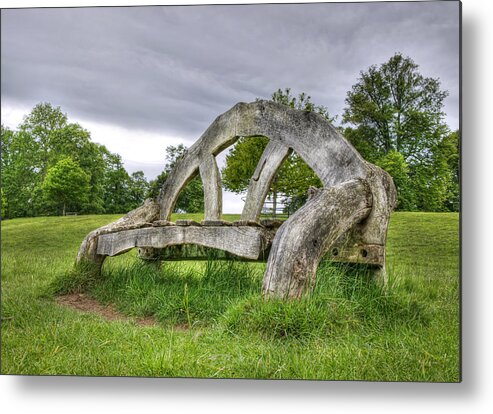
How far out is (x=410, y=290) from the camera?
10.3 ft

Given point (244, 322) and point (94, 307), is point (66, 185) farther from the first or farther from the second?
point (244, 322)

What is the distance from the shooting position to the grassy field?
2430mm

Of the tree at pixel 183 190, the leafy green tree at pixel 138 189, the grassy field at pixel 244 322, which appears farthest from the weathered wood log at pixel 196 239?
the tree at pixel 183 190

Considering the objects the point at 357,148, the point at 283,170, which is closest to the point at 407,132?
the point at 357,148

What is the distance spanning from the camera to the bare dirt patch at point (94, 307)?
3.41m

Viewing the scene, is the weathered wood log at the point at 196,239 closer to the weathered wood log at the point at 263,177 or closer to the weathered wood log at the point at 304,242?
the weathered wood log at the point at 304,242

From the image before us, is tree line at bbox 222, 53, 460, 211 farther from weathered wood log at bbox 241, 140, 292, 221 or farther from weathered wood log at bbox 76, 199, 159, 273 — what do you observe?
weathered wood log at bbox 76, 199, 159, 273

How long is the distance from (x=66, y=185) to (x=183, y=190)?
161 centimetres

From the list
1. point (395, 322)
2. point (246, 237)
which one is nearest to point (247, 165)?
point (246, 237)

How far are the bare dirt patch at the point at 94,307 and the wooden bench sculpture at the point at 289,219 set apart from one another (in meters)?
0.40

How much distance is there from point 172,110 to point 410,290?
2.32 meters

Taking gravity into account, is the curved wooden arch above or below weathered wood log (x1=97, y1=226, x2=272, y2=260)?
above

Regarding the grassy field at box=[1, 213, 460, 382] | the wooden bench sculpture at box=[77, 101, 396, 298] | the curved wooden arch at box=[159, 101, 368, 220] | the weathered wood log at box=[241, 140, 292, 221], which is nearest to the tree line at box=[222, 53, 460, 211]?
the grassy field at box=[1, 213, 460, 382]

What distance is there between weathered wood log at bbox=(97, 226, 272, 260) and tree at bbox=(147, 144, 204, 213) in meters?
0.84
